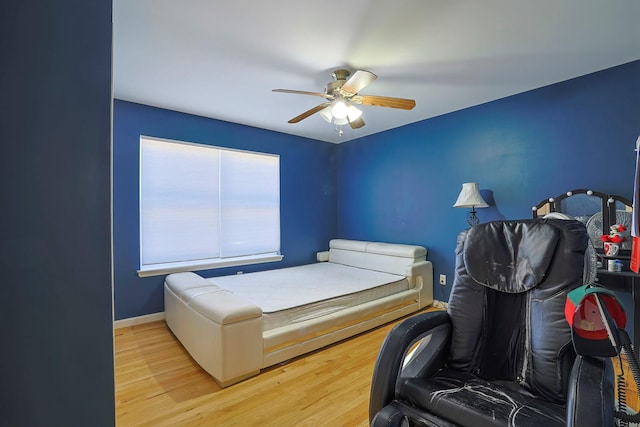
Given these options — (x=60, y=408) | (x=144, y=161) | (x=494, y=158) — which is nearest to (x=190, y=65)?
(x=144, y=161)

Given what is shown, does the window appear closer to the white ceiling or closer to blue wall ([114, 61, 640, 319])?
blue wall ([114, 61, 640, 319])

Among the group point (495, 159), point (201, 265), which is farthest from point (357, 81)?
point (201, 265)

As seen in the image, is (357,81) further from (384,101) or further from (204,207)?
(204,207)

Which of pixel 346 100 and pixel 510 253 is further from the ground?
pixel 346 100

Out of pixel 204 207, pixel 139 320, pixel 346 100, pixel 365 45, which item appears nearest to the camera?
pixel 365 45

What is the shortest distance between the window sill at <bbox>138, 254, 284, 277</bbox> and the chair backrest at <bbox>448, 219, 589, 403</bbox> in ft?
9.76

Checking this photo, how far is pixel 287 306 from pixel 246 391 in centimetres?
68

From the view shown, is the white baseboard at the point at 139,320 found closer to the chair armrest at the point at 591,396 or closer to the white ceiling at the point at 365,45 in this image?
the white ceiling at the point at 365,45

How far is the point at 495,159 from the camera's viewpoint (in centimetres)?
318

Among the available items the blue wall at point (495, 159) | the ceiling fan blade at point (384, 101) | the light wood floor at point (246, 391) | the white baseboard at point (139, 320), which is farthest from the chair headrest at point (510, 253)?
the white baseboard at point (139, 320)

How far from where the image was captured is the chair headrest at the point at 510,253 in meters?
1.32

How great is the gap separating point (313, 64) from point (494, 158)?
230 cm

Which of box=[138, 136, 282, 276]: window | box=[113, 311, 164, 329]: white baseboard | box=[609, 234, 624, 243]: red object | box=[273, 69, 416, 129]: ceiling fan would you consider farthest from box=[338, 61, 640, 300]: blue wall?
box=[113, 311, 164, 329]: white baseboard

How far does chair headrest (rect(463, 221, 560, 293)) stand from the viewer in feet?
4.34
